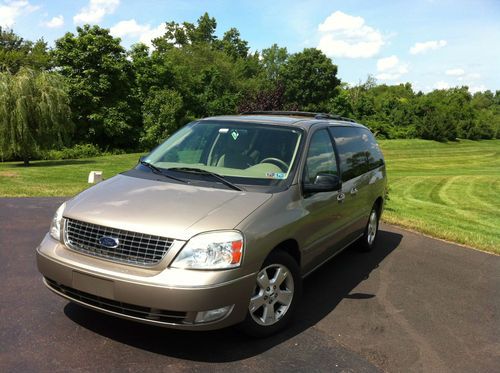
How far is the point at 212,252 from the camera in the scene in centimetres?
320

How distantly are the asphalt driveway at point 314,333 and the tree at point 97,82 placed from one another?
36.8m

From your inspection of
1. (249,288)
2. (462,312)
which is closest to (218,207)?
(249,288)

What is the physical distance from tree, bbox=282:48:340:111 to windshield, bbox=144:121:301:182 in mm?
60477

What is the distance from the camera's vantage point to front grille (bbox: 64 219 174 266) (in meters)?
3.20

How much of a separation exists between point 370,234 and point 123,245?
14.0ft

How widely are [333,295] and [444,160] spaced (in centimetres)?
4019

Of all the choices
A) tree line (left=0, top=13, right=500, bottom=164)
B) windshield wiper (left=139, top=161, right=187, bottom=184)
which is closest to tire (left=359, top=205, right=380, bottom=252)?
windshield wiper (left=139, top=161, right=187, bottom=184)

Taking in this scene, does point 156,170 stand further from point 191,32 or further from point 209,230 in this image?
point 191,32

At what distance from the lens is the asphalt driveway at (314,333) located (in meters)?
3.32

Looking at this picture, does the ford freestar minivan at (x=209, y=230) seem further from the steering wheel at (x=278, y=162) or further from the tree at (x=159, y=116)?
the tree at (x=159, y=116)

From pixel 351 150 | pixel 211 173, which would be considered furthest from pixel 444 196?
pixel 211 173

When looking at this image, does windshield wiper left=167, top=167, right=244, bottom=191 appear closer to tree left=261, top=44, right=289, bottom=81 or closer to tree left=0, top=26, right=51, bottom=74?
tree left=0, top=26, right=51, bottom=74

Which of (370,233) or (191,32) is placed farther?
(191,32)

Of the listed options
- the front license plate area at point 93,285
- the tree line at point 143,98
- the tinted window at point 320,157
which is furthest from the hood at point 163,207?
the tree line at point 143,98
